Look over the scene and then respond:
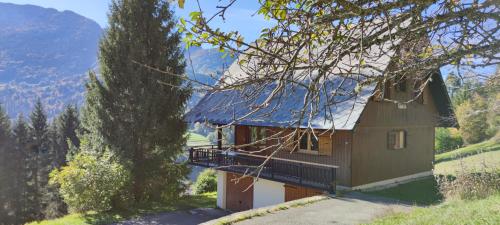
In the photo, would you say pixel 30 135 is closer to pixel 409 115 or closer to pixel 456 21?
pixel 409 115

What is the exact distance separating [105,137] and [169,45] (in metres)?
5.29

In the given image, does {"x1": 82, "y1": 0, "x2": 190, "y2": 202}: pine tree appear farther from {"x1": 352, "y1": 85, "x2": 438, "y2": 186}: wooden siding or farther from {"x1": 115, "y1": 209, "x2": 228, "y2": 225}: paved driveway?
{"x1": 352, "y1": 85, "x2": 438, "y2": 186}: wooden siding

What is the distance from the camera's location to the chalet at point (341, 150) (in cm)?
1377

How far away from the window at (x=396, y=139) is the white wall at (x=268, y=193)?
16.4 feet

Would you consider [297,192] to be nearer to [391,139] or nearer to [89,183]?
[391,139]

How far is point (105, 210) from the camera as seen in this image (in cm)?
1647

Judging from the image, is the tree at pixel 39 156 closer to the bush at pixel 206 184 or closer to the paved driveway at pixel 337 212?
the bush at pixel 206 184

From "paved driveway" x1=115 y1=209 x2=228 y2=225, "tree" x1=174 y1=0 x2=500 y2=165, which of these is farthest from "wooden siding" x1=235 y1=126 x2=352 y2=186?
"tree" x1=174 y1=0 x2=500 y2=165

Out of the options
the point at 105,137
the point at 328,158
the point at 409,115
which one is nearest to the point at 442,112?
the point at 409,115

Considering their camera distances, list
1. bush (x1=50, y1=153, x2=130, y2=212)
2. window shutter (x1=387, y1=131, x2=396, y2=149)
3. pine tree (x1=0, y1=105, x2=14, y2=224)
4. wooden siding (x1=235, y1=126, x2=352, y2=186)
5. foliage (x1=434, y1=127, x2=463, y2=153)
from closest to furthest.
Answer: wooden siding (x1=235, y1=126, x2=352, y2=186) < bush (x1=50, y1=153, x2=130, y2=212) < window shutter (x1=387, y1=131, x2=396, y2=149) < pine tree (x1=0, y1=105, x2=14, y2=224) < foliage (x1=434, y1=127, x2=463, y2=153)

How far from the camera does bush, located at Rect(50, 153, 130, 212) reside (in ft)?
49.8

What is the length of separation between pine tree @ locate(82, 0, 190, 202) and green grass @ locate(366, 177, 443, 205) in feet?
31.9

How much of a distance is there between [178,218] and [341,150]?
6.73m

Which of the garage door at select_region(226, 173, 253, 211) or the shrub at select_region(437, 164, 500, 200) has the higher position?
the shrub at select_region(437, 164, 500, 200)
